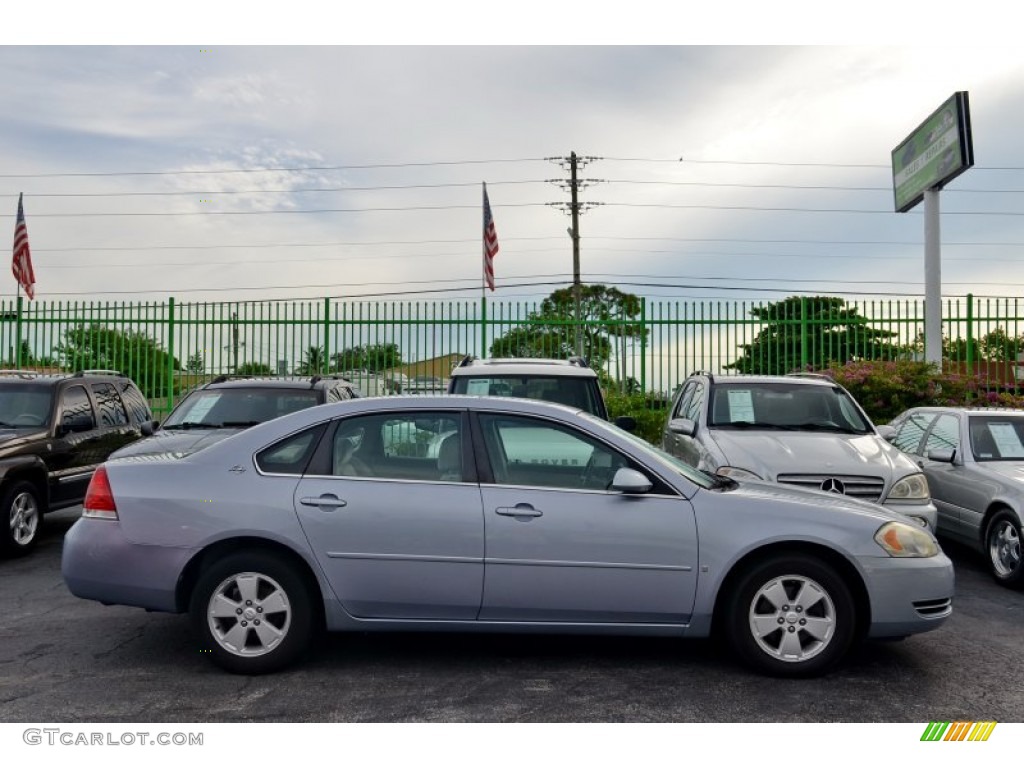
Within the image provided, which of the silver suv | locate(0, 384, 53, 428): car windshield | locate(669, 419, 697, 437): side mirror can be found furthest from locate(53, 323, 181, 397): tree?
locate(669, 419, 697, 437): side mirror

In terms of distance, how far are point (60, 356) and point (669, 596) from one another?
1726 cm

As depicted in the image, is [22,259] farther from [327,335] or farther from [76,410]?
[76,410]

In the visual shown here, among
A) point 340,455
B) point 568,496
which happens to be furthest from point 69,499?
point 568,496

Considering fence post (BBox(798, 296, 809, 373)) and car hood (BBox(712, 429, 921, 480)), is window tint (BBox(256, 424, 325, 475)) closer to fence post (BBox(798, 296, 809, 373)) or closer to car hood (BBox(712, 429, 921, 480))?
car hood (BBox(712, 429, 921, 480))

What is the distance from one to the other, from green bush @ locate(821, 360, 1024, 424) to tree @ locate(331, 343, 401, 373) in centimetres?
829

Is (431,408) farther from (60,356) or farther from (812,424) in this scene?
(60,356)

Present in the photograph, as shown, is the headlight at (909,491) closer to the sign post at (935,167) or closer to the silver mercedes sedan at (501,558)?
the silver mercedes sedan at (501,558)

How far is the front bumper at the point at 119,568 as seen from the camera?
4.83m

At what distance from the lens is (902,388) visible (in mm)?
14234

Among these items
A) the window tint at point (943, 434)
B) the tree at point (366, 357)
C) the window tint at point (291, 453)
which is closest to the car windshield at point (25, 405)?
the window tint at point (291, 453)

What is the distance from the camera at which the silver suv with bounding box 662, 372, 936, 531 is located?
23.4 ft

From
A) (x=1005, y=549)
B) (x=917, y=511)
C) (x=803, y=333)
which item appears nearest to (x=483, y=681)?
(x=917, y=511)

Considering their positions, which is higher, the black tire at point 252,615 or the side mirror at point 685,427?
the side mirror at point 685,427
